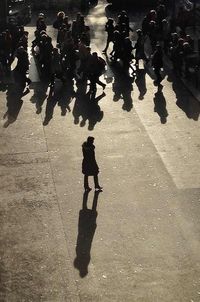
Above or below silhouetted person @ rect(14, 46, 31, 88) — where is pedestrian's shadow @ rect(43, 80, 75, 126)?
below

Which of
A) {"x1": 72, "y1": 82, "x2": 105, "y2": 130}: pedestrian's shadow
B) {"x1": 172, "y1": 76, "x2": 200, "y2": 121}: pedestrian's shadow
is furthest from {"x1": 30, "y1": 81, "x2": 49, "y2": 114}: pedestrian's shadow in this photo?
{"x1": 172, "y1": 76, "x2": 200, "y2": 121}: pedestrian's shadow

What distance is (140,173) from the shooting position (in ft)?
50.6

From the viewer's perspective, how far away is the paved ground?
1189cm

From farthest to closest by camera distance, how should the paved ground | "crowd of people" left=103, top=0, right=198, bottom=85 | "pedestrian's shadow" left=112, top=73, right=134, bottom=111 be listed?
1. "crowd of people" left=103, top=0, right=198, bottom=85
2. "pedestrian's shadow" left=112, top=73, right=134, bottom=111
3. the paved ground

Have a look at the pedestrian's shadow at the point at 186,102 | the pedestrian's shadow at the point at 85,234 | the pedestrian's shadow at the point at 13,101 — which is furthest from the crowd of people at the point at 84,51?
the pedestrian's shadow at the point at 85,234

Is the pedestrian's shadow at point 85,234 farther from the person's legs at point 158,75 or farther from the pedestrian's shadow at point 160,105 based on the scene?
the person's legs at point 158,75

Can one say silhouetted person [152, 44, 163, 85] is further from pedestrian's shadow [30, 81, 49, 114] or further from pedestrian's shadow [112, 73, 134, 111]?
pedestrian's shadow [30, 81, 49, 114]

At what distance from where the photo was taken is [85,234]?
1323cm

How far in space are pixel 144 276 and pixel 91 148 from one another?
3.39 meters

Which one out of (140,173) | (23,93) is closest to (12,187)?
(140,173)

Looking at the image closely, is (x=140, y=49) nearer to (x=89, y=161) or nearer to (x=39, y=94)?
(x=39, y=94)

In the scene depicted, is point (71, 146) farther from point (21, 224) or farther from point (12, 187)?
point (21, 224)

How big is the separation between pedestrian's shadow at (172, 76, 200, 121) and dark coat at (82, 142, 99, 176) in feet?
17.1

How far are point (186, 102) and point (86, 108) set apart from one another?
328 cm
